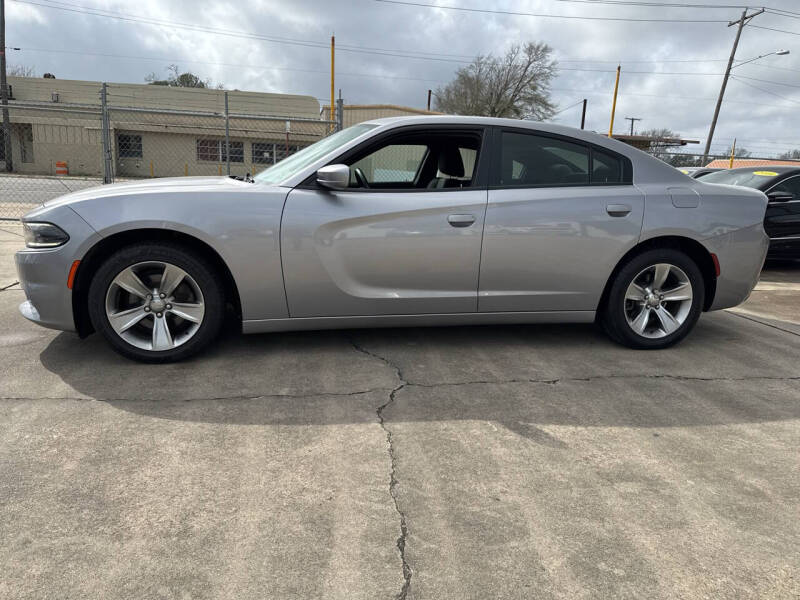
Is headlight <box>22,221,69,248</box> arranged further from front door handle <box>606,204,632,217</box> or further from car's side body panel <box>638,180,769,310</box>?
car's side body panel <box>638,180,769,310</box>

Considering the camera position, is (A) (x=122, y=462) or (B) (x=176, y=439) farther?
(B) (x=176, y=439)

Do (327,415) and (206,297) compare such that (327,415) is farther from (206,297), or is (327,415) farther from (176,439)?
(206,297)

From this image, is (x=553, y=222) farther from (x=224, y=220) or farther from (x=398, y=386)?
(x=224, y=220)

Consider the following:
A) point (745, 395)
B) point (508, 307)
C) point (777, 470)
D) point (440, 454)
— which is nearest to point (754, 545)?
point (777, 470)

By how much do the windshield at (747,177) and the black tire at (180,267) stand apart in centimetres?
710

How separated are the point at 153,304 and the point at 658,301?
3436 millimetres

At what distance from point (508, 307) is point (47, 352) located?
3045 millimetres

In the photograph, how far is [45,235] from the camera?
344cm

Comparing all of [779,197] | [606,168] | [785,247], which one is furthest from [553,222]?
[785,247]

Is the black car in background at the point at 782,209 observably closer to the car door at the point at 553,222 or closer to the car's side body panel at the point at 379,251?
the car door at the point at 553,222

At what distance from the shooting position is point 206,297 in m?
3.60

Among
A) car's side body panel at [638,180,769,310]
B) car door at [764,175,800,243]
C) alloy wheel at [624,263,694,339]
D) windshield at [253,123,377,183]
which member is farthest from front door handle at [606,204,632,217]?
car door at [764,175,800,243]

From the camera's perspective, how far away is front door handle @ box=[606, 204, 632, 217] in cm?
402

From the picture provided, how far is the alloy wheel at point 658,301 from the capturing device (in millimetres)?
4219
